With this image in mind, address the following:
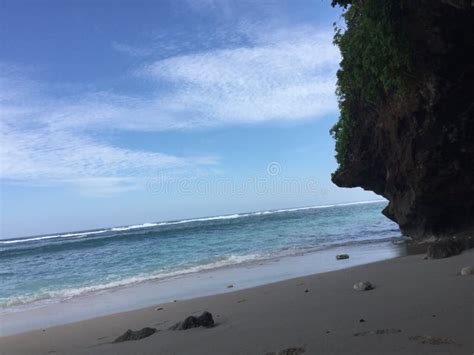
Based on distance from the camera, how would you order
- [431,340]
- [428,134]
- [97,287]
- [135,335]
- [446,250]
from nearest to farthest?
1. [431,340]
2. [135,335]
3. [446,250]
4. [428,134]
5. [97,287]

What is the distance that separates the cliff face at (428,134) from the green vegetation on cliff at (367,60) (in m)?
0.23

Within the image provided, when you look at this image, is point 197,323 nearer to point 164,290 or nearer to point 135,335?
point 135,335

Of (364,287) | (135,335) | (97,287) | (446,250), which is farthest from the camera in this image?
(97,287)

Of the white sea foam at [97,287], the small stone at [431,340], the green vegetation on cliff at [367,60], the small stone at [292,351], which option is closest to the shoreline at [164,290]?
the white sea foam at [97,287]

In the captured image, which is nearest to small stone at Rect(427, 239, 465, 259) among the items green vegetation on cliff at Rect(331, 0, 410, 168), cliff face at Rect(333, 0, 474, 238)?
cliff face at Rect(333, 0, 474, 238)

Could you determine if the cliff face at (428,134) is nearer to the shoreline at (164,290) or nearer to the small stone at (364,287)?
the shoreline at (164,290)

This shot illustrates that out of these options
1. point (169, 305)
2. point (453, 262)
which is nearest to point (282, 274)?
point (169, 305)

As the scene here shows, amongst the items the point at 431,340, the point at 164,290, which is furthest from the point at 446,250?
the point at 164,290

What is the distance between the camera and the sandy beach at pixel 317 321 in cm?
425

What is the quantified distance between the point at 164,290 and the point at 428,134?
8677mm

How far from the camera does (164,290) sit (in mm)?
12242

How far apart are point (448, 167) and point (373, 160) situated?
13.7 ft

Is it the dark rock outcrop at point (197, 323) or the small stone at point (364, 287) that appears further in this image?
the small stone at point (364, 287)

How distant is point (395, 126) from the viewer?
44.6ft
